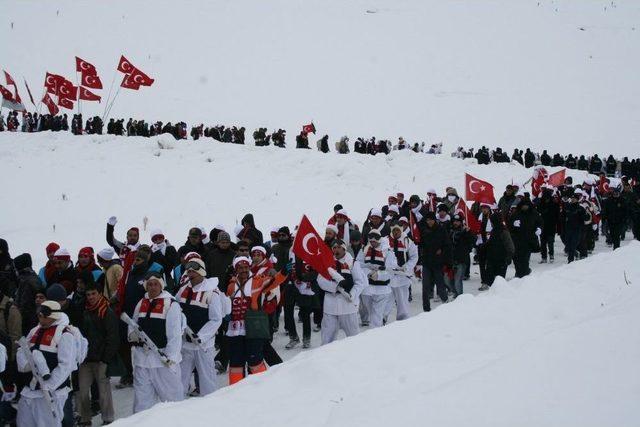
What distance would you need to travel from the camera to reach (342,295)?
841cm

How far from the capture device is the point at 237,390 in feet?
18.9

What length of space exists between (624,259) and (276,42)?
53211 millimetres

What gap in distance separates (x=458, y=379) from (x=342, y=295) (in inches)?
148

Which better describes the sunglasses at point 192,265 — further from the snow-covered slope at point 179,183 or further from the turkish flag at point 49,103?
the turkish flag at point 49,103

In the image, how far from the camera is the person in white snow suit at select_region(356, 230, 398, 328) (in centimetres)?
952

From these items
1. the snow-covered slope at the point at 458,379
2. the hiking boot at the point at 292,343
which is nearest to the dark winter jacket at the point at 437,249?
the hiking boot at the point at 292,343

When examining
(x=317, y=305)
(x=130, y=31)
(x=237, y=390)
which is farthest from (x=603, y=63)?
(x=237, y=390)

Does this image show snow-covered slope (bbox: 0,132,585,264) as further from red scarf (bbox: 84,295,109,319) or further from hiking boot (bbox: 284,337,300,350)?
red scarf (bbox: 84,295,109,319)

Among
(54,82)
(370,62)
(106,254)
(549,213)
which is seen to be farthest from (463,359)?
(370,62)

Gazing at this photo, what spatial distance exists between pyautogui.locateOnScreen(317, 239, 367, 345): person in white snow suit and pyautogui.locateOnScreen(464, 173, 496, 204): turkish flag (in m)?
5.95

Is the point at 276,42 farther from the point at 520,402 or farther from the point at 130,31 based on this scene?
the point at 520,402

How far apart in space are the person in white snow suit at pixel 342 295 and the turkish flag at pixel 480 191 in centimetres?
595

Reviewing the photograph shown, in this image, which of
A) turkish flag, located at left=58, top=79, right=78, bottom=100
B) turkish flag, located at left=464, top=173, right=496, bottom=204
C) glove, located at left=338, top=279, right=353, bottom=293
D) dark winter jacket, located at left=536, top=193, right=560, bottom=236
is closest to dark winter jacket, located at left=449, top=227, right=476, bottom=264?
turkish flag, located at left=464, top=173, right=496, bottom=204

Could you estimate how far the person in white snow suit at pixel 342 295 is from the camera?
839 centimetres
